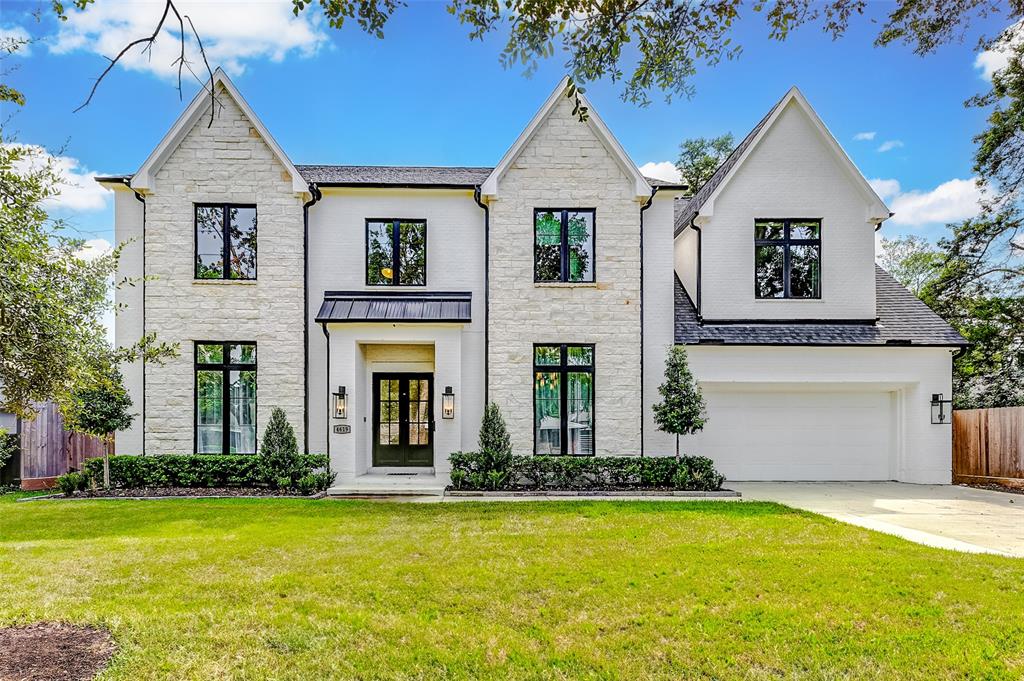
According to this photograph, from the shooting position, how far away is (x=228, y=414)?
464 inches

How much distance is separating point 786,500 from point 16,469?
600 inches

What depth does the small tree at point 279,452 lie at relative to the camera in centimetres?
1105

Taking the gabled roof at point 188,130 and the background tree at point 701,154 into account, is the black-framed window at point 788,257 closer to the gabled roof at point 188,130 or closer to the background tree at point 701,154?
the background tree at point 701,154

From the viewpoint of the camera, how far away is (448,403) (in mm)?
11781

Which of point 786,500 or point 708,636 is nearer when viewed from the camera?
point 708,636

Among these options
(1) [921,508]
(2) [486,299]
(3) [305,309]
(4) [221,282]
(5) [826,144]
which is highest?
(5) [826,144]

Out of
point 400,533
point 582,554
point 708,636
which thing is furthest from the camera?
point 400,533

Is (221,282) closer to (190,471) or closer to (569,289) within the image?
(190,471)

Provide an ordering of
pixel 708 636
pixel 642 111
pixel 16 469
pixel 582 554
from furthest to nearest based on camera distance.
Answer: pixel 16 469 < pixel 582 554 < pixel 642 111 < pixel 708 636

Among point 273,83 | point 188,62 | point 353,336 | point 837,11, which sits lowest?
point 353,336

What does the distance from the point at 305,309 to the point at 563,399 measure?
19.1 feet

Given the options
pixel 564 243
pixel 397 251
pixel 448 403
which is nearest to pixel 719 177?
pixel 564 243

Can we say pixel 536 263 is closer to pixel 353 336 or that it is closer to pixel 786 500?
pixel 353 336

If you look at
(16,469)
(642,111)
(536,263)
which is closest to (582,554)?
(642,111)
